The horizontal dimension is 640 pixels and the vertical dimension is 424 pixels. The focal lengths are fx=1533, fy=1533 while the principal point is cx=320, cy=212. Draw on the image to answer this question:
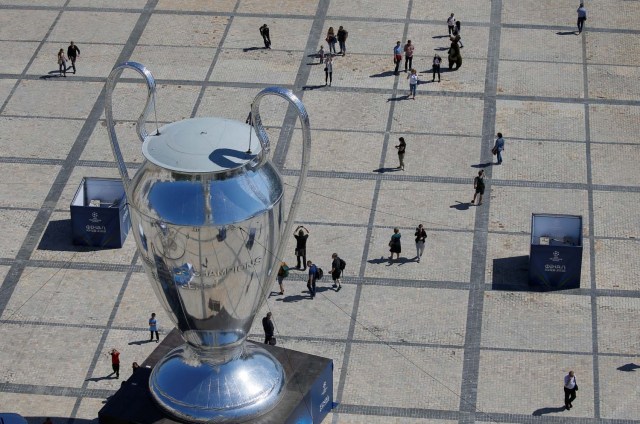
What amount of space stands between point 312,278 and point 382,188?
15.1 ft

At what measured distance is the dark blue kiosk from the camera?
1247 inches

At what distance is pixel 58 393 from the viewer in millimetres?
29125

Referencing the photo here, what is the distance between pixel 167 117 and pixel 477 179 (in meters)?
8.55

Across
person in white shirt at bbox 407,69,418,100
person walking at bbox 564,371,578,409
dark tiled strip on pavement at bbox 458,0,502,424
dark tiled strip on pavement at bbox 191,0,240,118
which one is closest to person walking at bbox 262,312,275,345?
dark tiled strip on pavement at bbox 458,0,502,424

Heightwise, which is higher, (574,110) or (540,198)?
(574,110)

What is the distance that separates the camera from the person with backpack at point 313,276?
3161 centimetres

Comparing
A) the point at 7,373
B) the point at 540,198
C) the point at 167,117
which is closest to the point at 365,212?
the point at 540,198

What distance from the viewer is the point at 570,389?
28375 mm

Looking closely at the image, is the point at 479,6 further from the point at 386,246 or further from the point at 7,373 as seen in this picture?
the point at 7,373

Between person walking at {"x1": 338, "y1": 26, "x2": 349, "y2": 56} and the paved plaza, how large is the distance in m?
0.39

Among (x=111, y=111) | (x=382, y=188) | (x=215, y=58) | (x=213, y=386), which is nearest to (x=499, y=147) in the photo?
(x=382, y=188)

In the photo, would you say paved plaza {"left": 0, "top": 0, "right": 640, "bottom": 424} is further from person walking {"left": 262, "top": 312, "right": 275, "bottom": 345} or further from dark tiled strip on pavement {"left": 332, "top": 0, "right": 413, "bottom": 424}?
person walking {"left": 262, "top": 312, "right": 275, "bottom": 345}

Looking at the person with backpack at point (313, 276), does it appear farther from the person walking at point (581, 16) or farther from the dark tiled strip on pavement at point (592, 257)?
the person walking at point (581, 16)

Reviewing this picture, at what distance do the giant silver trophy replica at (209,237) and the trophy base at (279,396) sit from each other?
0.20 m
